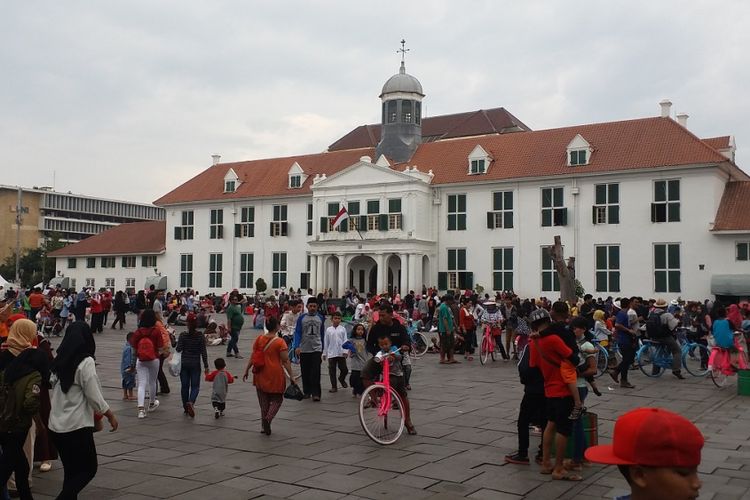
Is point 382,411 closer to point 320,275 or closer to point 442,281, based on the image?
point 442,281

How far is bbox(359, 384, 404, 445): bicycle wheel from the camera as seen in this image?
29.7 ft

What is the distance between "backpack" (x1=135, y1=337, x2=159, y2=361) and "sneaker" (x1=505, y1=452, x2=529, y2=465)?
221 inches

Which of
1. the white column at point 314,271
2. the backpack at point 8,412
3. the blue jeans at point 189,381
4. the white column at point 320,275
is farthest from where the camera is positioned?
the white column at point 314,271

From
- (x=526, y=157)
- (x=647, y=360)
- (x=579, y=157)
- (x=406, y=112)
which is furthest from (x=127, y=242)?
(x=647, y=360)

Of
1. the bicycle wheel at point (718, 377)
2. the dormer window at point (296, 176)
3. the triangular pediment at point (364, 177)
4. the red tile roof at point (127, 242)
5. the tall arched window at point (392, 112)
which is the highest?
the tall arched window at point (392, 112)

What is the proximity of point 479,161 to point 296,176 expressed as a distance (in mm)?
13290

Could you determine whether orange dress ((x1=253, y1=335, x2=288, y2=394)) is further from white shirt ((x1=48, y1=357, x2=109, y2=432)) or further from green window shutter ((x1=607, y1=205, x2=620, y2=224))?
green window shutter ((x1=607, y1=205, x2=620, y2=224))

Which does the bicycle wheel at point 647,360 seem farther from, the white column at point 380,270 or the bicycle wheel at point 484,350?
the white column at point 380,270

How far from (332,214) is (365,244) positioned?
353cm

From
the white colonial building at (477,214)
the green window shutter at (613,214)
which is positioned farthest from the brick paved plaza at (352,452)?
the green window shutter at (613,214)

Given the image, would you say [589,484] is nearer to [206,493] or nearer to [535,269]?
[206,493]

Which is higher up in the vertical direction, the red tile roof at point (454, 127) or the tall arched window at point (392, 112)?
the red tile roof at point (454, 127)

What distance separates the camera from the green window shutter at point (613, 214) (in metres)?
38.8

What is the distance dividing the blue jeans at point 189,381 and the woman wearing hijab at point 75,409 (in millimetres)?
4949
